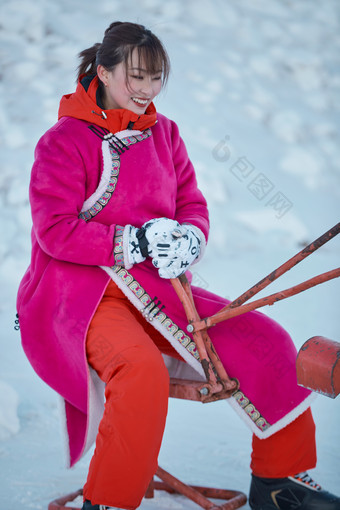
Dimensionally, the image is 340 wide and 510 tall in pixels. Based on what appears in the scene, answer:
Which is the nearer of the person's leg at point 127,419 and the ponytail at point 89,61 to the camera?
the person's leg at point 127,419

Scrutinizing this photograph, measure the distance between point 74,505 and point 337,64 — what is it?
2.94 meters

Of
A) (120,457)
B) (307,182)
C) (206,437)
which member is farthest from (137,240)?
(307,182)

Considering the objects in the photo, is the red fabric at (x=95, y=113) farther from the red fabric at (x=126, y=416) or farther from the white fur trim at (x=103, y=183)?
the red fabric at (x=126, y=416)

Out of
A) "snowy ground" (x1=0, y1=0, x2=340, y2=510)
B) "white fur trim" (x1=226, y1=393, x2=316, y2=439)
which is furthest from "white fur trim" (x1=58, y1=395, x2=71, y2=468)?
"snowy ground" (x1=0, y1=0, x2=340, y2=510)

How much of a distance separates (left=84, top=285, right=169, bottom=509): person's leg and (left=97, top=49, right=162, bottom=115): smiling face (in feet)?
1.67

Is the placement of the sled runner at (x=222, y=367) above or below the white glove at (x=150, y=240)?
below

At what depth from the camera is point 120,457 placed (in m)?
1.02

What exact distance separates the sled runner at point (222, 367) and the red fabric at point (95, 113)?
374 mm

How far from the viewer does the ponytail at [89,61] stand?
1.39 m

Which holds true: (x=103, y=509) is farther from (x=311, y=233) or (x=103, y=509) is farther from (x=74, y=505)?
(x=311, y=233)

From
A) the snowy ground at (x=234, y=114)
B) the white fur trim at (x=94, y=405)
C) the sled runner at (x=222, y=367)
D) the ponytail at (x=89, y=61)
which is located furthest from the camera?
the snowy ground at (x=234, y=114)

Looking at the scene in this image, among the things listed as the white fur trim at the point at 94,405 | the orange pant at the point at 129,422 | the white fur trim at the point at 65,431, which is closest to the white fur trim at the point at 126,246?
the orange pant at the point at 129,422

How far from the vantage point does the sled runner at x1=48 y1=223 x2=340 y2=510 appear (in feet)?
3.20

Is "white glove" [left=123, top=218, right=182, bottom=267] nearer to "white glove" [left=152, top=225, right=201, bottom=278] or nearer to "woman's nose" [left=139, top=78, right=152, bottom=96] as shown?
"white glove" [left=152, top=225, right=201, bottom=278]
